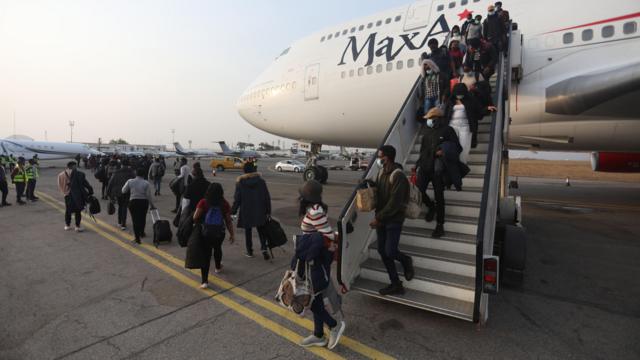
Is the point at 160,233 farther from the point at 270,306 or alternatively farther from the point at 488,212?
the point at 488,212

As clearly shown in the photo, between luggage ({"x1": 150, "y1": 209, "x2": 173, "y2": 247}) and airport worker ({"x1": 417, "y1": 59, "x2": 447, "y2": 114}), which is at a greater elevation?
airport worker ({"x1": 417, "y1": 59, "x2": 447, "y2": 114})

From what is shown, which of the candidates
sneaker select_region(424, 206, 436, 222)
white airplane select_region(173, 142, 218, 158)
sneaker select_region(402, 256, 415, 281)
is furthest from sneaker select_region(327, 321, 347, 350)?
white airplane select_region(173, 142, 218, 158)

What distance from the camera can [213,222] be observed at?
14.8 feet

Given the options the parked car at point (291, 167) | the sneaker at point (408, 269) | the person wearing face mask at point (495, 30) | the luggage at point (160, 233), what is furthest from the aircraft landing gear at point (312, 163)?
the parked car at point (291, 167)

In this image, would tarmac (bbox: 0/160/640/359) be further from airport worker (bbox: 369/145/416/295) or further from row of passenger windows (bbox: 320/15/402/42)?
row of passenger windows (bbox: 320/15/402/42)

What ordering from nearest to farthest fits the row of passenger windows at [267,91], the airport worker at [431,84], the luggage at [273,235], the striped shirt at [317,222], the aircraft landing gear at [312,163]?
the striped shirt at [317,222] → the luggage at [273,235] → the airport worker at [431,84] → the row of passenger windows at [267,91] → the aircraft landing gear at [312,163]

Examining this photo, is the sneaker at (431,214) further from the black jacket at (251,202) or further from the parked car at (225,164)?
the parked car at (225,164)

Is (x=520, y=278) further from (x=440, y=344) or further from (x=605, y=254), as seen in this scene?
(x=605, y=254)

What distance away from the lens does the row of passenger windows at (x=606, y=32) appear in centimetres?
716

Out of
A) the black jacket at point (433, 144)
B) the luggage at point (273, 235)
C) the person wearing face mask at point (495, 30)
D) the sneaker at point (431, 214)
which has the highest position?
the person wearing face mask at point (495, 30)

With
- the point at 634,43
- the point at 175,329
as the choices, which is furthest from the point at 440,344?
the point at 634,43

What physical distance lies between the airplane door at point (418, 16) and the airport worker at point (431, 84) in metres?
3.97

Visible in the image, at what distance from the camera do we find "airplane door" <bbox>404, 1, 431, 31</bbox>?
31.2ft

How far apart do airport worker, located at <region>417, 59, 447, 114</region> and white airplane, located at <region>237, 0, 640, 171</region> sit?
3.02m
